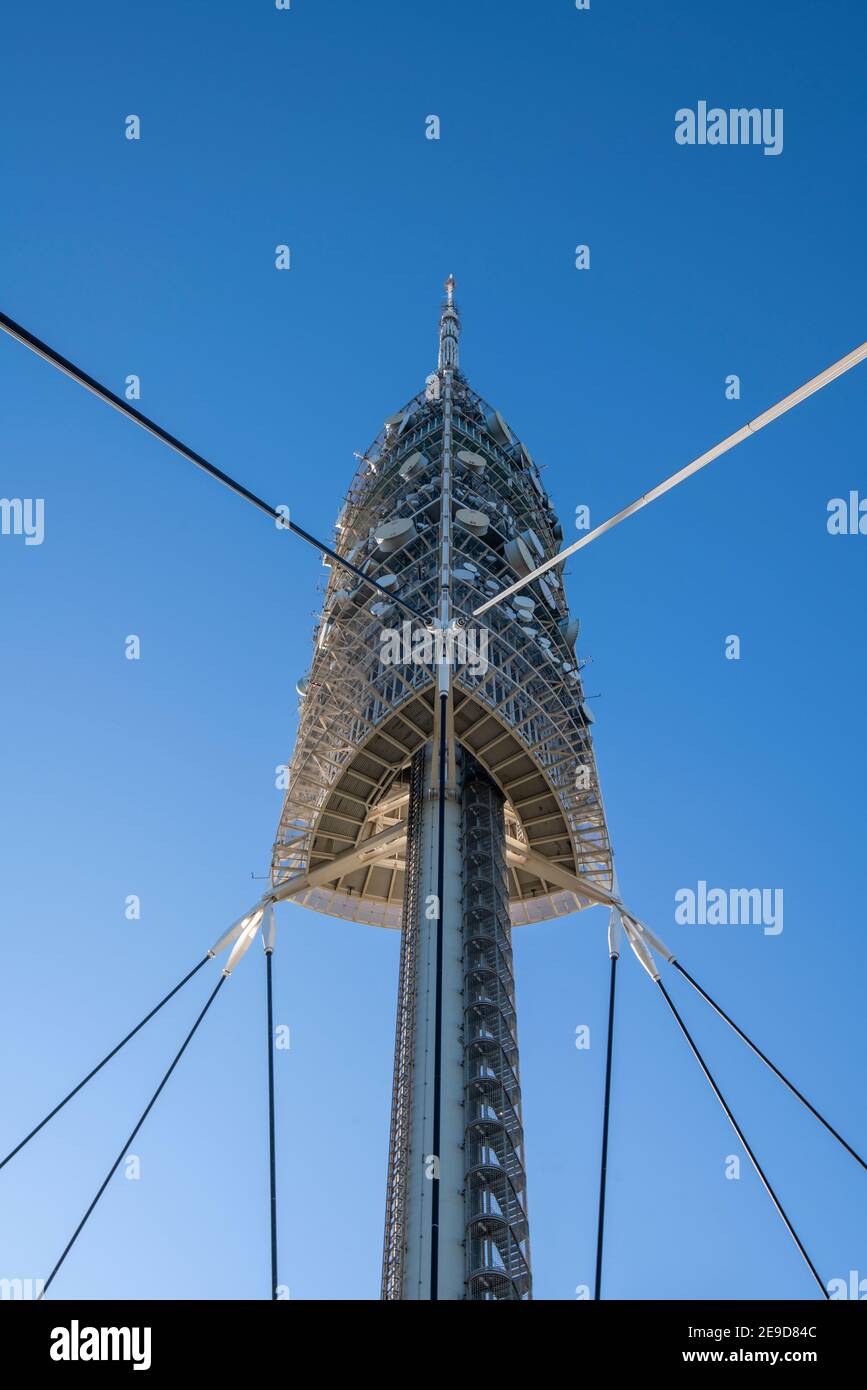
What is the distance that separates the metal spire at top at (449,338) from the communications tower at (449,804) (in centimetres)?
836

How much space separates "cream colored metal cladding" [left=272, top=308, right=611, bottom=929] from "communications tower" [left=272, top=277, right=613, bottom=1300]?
10cm

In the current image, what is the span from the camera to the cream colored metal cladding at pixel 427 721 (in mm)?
50094

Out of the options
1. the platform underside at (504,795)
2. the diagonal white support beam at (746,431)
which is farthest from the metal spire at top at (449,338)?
the diagonal white support beam at (746,431)

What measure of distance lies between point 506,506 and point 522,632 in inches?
440

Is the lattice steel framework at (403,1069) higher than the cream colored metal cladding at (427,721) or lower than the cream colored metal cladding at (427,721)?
lower

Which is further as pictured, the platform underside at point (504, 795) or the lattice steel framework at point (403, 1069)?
the platform underside at point (504, 795)

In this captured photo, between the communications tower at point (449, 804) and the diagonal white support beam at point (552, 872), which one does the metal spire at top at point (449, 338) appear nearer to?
the communications tower at point (449, 804)

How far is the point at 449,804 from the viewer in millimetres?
49250

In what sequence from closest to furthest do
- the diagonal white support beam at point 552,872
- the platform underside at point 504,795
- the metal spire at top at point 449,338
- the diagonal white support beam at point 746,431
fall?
the diagonal white support beam at point 746,431 < the platform underside at point 504,795 < the diagonal white support beam at point 552,872 < the metal spire at top at point 449,338

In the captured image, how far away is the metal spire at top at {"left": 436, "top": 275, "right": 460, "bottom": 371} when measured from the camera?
73125mm

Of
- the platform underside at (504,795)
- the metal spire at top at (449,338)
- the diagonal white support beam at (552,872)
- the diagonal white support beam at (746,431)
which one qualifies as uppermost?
the metal spire at top at (449,338)

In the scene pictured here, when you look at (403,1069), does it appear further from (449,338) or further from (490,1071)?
(449,338)

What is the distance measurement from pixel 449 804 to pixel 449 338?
119ft
